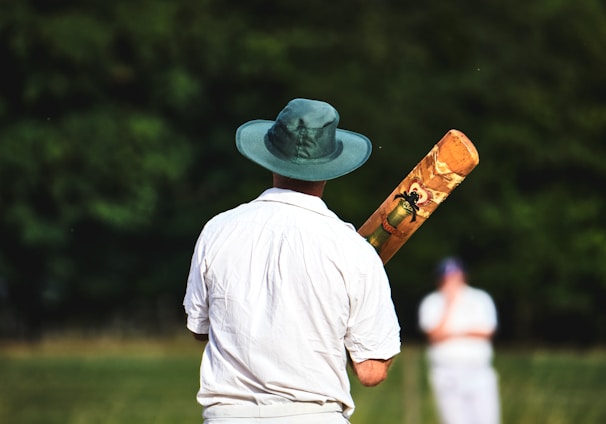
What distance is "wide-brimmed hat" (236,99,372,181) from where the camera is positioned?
3.65 metres

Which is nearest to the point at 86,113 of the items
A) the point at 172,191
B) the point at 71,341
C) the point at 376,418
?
the point at 172,191

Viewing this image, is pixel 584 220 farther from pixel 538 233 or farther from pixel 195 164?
pixel 195 164

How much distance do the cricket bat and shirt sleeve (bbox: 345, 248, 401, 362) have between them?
52 centimetres

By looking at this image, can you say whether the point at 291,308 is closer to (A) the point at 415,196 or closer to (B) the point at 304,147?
(B) the point at 304,147

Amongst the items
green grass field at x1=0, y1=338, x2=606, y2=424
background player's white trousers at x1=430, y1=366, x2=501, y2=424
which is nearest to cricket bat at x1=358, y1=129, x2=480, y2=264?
background player's white trousers at x1=430, y1=366, x2=501, y2=424

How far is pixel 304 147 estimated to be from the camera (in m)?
3.68

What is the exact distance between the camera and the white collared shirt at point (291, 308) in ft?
11.4

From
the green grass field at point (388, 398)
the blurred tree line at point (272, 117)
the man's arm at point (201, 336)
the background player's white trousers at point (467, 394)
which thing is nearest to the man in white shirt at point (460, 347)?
the background player's white trousers at point (467, 394)

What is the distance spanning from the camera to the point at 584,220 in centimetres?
3119

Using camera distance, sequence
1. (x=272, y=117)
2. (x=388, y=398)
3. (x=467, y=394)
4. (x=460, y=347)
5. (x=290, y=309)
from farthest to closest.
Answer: (x=272, y=117)
(x=388, y=398)
(x=467, y=394)
(x=460, y=347)
(x=290, y=309)

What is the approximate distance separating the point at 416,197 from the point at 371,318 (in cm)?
65

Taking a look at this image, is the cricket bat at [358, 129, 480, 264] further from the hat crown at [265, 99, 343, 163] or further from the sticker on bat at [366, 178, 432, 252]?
the hat crown at [265, 99, 343, 163]

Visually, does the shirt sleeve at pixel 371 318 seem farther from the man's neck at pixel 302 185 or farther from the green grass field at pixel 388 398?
the green grass field at pixel 388 398

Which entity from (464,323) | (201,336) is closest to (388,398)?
(464,323)
